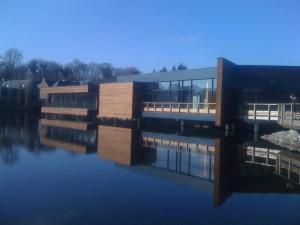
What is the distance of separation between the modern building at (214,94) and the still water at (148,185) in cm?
881

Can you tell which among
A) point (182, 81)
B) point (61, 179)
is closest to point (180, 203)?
point (61, 179)

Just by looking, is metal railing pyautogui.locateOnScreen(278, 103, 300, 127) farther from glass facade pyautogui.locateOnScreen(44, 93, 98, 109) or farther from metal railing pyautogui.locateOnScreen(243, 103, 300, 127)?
glass facade pyautogui.locateOnScreen(44, 93, 98, 109)

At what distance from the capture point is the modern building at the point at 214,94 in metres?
28.2

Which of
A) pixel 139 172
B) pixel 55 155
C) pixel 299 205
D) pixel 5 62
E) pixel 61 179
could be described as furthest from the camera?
pixel 5 62

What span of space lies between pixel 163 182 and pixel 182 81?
2183cm

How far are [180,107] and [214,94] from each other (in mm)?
3388

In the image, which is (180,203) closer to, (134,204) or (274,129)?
(134,204)

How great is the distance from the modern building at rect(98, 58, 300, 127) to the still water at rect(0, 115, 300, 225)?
28.9ft

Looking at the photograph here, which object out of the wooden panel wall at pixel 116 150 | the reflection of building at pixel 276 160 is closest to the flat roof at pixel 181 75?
the wooden panel wall at pixel 116 150

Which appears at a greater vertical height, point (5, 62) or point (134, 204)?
point (5, 62)

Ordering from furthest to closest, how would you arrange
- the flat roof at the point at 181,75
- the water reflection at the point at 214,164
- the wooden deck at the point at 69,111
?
1. the wooden deck at the point at 69,111
2. the flat roof at the point at 181,75
3. the water reflection at the point at 214,164

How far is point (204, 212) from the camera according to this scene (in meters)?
8.77

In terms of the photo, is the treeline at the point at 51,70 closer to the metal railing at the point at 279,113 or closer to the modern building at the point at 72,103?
the modern building at the point at 72,103

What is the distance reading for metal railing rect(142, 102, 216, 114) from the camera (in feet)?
95.0
